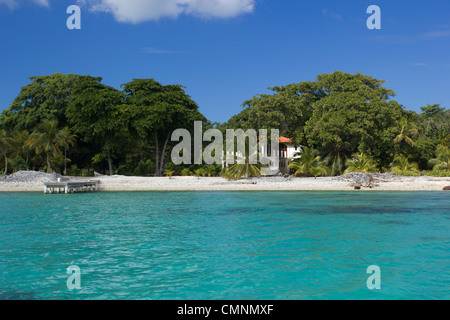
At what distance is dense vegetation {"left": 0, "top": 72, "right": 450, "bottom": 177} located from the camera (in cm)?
3991

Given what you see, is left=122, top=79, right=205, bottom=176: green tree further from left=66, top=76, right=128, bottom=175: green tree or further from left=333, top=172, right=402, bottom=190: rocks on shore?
left=333, top=172, right=402, bottom=190: rocks on shore

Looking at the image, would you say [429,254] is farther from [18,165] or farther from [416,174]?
[18,165]

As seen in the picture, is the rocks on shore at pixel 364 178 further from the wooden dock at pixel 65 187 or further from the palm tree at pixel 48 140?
the palm tree at pixel 48 140

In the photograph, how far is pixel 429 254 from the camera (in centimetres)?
1123

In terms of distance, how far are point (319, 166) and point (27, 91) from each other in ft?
113

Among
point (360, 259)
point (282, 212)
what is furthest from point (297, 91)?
point (360, 259)

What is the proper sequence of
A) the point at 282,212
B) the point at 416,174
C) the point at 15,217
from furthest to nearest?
the point at 416,174 → the point at 282,212 → the point at 15,217

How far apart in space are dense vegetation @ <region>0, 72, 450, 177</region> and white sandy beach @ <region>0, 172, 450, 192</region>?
226 centimetres

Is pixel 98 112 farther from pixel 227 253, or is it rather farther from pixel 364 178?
pixel 227 253

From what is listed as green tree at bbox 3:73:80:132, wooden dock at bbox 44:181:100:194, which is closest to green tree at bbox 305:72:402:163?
wooden dock at bbox 44:181:100:194

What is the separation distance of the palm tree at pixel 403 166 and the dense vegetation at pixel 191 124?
0.10 meters

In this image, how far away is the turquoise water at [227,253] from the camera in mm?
8258

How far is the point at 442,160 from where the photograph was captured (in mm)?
41594

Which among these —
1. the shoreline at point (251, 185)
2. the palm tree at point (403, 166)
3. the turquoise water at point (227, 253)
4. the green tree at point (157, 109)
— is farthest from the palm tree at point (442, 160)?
the green tree at point (157, 109)
